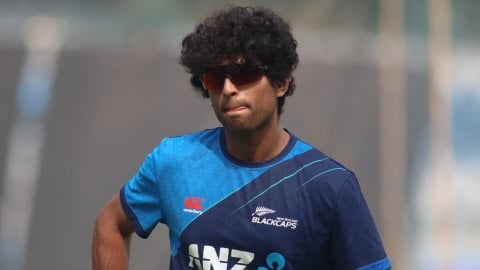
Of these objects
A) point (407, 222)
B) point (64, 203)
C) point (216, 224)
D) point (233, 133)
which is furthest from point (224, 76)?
point (407, 222)

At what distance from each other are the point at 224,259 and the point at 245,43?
610 mm

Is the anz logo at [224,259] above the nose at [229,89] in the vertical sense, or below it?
below

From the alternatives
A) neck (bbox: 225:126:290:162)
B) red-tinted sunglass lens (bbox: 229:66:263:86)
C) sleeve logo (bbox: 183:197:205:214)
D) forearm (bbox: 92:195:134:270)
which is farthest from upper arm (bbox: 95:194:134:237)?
red-tinted sunglass lens (bbox: 229:66:263:86)

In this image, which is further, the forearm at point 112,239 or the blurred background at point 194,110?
the blurred background at point 194,110

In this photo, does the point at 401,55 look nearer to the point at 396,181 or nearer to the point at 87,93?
the point at 396,181

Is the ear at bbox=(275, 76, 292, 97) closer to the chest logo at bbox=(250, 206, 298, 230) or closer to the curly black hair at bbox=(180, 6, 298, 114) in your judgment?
the curly black hair at bbox=(180, 6, 298, 114)

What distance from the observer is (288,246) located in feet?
6.24

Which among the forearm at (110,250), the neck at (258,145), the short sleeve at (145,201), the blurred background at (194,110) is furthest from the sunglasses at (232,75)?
the blurred background at (194,110)

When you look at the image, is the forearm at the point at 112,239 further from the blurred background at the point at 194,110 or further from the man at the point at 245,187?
the blurred background at the point at 194,110

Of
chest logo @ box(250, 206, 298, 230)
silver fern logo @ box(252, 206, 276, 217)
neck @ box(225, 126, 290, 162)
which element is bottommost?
chest logo @ box(250, 206, 298, 230)

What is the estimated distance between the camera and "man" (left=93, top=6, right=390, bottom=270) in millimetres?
1891

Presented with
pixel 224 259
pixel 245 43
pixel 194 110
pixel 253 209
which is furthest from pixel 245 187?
pixel 194 110

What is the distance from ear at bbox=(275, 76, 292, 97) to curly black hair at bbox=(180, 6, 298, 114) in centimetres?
1

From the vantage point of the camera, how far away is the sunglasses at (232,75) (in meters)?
2.01
